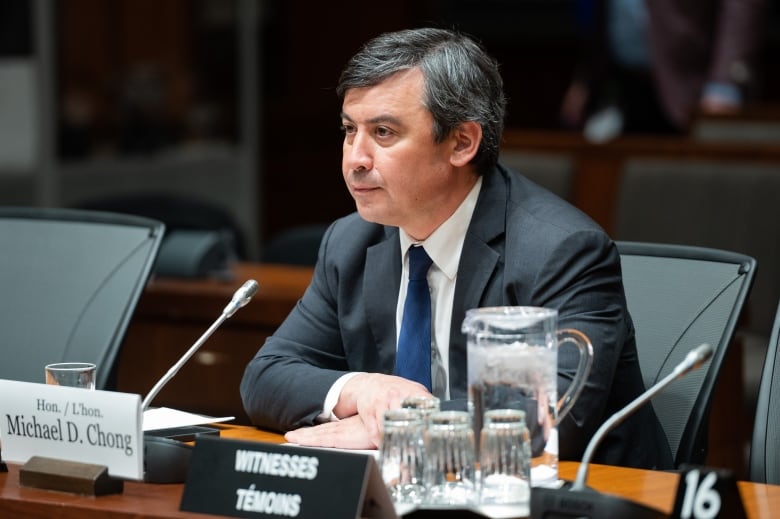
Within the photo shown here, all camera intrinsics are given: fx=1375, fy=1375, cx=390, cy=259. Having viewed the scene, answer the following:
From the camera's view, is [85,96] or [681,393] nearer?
[681,393]

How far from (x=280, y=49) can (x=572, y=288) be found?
6.65 metres

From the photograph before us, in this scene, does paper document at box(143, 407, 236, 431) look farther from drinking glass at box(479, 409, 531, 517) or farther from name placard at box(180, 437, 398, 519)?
drinking glass at box(479, 409, 531, 517)

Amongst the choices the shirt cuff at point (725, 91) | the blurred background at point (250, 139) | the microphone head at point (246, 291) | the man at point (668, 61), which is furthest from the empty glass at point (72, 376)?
the shirt cuff at point (725, 91)

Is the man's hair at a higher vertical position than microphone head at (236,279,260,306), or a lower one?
higher

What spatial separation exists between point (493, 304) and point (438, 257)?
0.48 feet

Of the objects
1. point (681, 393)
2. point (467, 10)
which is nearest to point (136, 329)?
point (681, 393)

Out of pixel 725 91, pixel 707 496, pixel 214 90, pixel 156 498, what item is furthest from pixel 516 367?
pixel 214 90

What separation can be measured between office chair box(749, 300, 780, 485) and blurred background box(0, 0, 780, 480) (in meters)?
1.41

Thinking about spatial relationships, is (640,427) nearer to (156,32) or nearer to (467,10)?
(156,32)

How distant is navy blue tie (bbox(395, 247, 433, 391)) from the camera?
2.33 meters

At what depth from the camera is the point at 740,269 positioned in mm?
2467

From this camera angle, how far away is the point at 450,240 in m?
2.39

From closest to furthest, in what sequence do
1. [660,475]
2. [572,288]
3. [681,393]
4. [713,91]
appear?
[660,475]
[572,288]
[681,393]
[713,91]

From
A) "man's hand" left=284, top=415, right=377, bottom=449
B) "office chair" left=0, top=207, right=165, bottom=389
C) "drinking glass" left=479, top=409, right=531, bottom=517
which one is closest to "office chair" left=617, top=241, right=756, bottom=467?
"man's hand" left=284, top=415, right=377, bottom=449
